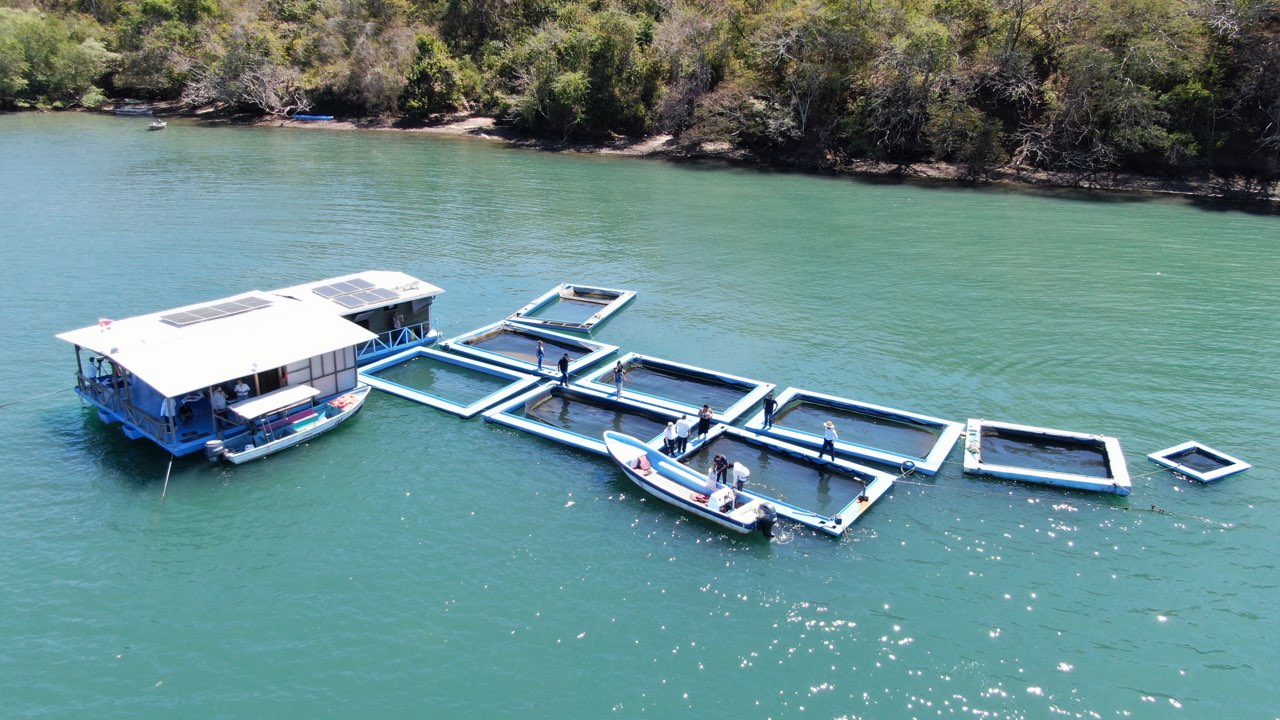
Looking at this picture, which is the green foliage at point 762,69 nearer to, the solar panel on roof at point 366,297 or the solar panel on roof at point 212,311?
the solar panel on roof at point 366,297

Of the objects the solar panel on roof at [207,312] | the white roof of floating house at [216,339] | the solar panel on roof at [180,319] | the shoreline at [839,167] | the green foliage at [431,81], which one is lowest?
the white roof of floating house at [216,339]

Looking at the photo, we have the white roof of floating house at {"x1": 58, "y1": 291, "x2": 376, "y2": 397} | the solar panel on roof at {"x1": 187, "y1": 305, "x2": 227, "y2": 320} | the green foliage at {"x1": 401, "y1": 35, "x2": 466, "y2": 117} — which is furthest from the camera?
the green foliage at {"x1": 401, "y1": 35, "x2": 466, "y2": 117}

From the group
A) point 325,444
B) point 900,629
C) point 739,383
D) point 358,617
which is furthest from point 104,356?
point 900,629

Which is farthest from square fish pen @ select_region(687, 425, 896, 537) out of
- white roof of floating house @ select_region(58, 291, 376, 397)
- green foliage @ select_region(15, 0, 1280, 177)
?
green foliage @ select_region(15, 0, 1280, 177)

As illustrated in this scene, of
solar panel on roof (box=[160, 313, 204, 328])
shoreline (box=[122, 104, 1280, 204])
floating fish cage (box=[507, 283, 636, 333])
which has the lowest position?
floating fish cage (box=[507, 283, 636, 333])

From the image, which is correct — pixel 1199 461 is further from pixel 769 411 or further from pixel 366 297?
pixel 366 297

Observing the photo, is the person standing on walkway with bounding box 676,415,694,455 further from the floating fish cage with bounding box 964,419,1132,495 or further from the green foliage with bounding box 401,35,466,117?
the green foliage with bounding box 401,35,466,117

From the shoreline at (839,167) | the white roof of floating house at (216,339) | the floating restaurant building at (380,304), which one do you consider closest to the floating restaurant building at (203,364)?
the white roof of floating house at (216,339)
